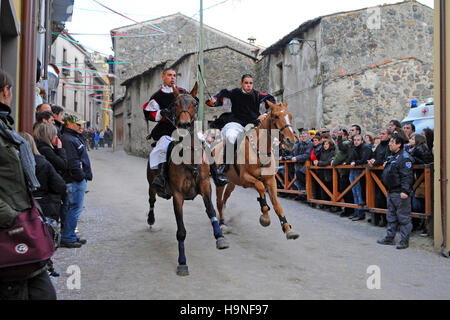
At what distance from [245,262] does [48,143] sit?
3.05 m

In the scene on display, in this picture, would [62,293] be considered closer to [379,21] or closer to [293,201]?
[293,201]

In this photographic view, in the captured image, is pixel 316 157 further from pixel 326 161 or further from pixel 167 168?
pixel 167 168

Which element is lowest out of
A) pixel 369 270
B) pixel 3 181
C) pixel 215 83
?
pixel 369 270

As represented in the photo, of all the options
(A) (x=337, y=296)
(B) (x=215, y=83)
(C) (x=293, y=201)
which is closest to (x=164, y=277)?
(A) (x=337, y=296)

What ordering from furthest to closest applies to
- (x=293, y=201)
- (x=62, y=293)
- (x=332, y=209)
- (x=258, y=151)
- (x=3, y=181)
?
(x=293, y=201) < (x=332, y=209) < (x=258, y=151) < (x=62, y=293) < (x=3, y=181)

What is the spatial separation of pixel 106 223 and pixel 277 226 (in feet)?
11.1

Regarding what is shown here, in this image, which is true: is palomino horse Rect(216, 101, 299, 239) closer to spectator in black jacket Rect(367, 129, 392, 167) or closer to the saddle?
the saddle

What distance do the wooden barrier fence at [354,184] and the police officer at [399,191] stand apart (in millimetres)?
385

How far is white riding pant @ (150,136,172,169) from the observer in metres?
5.92

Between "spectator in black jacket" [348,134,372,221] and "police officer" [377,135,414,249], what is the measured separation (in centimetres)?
198

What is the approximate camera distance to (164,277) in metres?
4.78

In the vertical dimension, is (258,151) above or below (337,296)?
above

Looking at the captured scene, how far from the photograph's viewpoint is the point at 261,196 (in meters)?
6.55

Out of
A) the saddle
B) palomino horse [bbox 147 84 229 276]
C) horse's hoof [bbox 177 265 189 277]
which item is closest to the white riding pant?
the saddle
